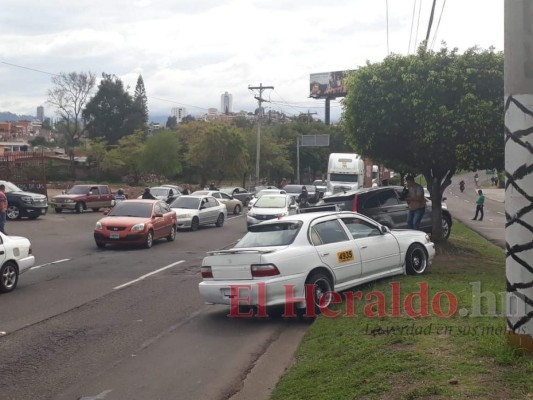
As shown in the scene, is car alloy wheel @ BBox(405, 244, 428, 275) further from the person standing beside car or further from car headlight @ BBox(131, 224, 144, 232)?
car headlight @ BBox(131, 224, 144, 232)

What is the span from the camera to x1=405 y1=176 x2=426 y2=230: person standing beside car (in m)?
17.6

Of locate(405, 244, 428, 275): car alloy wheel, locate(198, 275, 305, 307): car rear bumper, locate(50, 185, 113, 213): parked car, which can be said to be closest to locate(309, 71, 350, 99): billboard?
locate(50, 185, 113, 213): parked car

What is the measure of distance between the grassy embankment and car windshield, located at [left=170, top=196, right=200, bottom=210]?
1865cm

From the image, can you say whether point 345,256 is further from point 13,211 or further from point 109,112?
point 109,112

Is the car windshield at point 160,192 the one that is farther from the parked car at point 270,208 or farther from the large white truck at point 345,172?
the parked car at point 270,208

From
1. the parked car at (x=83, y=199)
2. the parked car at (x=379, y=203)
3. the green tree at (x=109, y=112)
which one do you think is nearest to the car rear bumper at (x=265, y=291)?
the parked car at (x=379, y=203)

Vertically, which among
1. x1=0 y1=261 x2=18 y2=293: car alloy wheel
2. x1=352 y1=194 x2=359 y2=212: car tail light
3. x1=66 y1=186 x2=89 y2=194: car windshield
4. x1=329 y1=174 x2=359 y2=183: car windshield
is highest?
x1=329 y1=174 x2=359 y2=183: car windshield

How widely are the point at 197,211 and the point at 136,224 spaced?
24.5 ft

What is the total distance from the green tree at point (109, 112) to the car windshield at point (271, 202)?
59652mm

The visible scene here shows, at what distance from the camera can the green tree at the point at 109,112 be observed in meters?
85.0

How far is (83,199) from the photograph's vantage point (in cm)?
3806

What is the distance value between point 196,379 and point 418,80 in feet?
34.3

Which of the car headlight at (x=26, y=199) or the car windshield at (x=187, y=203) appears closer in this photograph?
the car windshield at (x=187, y=203)

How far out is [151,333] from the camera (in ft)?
32.6
